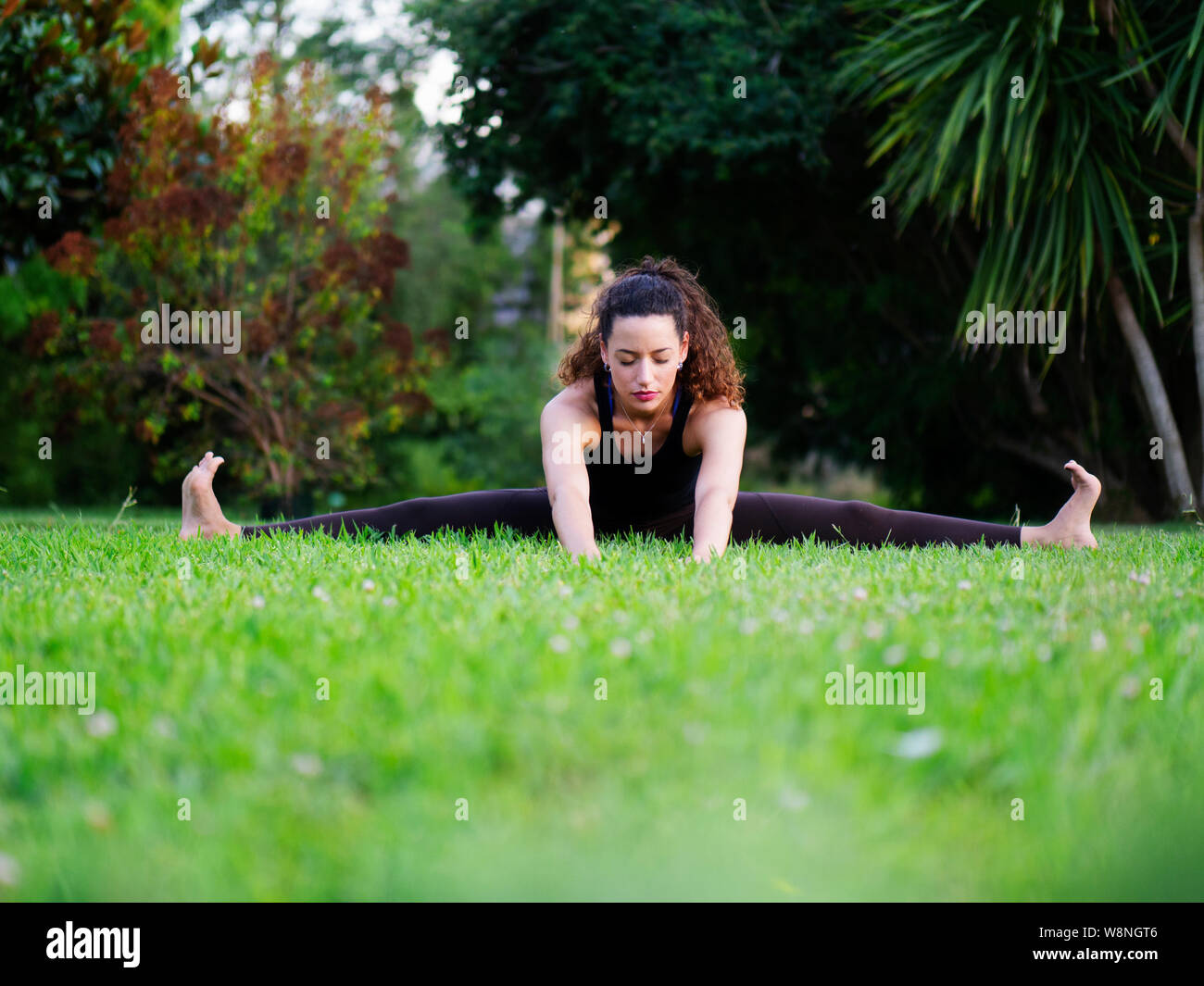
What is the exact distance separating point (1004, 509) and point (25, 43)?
29.2ft

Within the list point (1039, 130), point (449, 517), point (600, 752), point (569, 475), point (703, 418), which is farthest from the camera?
point (1039, 130)

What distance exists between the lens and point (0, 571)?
10.4 feet

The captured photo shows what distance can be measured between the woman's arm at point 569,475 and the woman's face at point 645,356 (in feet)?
0.89

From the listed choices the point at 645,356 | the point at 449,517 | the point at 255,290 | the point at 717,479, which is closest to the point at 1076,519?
the point at 717,479

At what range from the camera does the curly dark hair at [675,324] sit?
12.7ft

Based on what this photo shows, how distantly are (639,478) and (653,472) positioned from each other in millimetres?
65

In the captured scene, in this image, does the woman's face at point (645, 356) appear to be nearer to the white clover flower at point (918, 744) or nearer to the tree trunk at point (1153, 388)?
the white clover flower at point (918, 744)

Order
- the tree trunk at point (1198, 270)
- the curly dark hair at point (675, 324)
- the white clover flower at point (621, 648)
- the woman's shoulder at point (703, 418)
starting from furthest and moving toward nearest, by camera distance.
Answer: the tree trunk at point (1198, 270)
the woman's shoulder at point (703, 418)
the curly dark hair at point (675, 324)
the white clover flower at point (621, 648)

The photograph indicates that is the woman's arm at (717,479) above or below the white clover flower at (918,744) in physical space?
above

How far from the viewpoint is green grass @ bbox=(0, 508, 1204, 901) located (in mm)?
1259

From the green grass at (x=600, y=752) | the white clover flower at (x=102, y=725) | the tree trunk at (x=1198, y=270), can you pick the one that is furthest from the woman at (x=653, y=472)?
the tree trunk at (x=1198, y=270)

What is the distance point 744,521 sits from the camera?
14.5 feet

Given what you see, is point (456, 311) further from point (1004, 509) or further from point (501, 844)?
point (501, 844)

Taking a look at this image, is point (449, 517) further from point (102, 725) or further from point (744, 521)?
point (102, 725)
